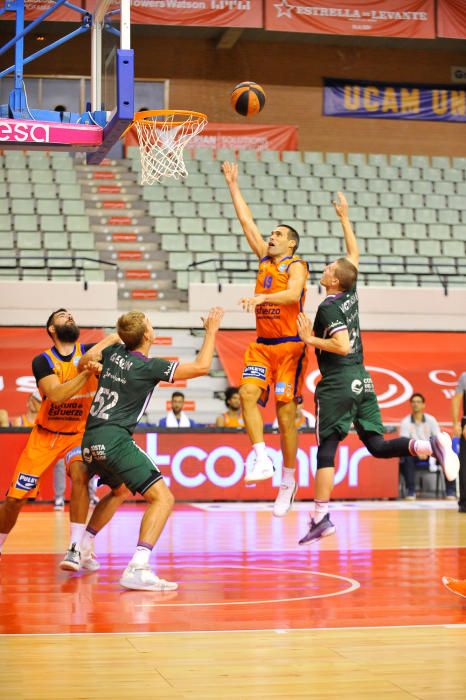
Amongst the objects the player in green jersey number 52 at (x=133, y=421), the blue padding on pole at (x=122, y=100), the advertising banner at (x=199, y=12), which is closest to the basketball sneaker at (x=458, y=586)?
the player in green jersey number 52 at (x=133, y=421)

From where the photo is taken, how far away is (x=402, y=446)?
287 inches

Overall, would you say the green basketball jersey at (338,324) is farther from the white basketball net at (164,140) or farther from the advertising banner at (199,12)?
the advertising banner at (199,12)

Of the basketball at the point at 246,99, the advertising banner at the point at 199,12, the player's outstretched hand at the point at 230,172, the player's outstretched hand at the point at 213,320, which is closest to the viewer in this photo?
the player's outstretched hand at the point at 213,320

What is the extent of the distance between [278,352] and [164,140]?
277cm

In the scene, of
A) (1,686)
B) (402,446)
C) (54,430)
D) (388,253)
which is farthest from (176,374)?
(388,253)

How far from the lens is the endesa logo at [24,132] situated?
7.94 meters

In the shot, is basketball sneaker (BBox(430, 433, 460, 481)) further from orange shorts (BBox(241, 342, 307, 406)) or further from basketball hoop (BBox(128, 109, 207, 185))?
basketball hoop (BBox(128, 109, 207, 185))

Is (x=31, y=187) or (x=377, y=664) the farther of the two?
(x=31, y=187)

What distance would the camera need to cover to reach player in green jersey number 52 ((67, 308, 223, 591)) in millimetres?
6633

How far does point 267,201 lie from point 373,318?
4.06m

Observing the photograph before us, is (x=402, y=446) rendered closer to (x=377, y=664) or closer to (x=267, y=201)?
(x=377, y=664)

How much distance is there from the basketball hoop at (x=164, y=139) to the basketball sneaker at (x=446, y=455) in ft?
11.7

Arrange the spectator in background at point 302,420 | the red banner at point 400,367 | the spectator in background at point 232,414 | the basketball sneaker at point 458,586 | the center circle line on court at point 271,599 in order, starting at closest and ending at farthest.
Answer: the basketball sneaker at point 458,586
the center circle line on court at point 271,599
the spectator in background at point 302,420
the spectator in background at point 232,414
the red banner at point 400,367

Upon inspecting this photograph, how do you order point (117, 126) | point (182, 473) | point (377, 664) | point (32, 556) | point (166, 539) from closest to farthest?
point (377, 664) → point (117, 126) → point (32, 556) → point (166, 539) → point (182, 473)
